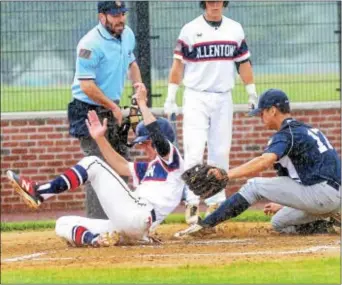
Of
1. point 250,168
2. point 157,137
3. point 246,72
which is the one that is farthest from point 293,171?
point 246,72

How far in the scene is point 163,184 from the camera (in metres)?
11.2

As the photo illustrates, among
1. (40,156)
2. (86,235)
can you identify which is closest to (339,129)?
(40,156)

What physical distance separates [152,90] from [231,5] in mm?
1465

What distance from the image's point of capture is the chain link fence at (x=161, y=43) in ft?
53.9

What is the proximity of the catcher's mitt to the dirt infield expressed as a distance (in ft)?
1.55

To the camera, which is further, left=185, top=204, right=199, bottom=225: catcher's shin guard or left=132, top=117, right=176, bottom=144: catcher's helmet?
left=185, top=204, right=199, bottom=225: catcher's shin guard

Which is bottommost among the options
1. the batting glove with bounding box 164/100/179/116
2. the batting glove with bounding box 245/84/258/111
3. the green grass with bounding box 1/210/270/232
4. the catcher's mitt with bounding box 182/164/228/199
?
the green grass with bounding box 1/210/270/232

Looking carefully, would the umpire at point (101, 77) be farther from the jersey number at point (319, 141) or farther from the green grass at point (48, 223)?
the jersey number at point (319, 141)

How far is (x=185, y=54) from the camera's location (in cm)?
1326

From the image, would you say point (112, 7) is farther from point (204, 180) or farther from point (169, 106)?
point (204, 180)

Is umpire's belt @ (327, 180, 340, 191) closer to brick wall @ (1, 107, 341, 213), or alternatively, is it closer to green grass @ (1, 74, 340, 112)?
brick wall @ (1, 107, 341, 213)

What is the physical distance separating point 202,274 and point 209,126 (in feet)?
13.8

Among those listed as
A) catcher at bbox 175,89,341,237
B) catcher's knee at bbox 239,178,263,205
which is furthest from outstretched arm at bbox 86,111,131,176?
catcher's knee at bbox 239,178,263,205

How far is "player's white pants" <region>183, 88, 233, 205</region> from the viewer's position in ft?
43.1
